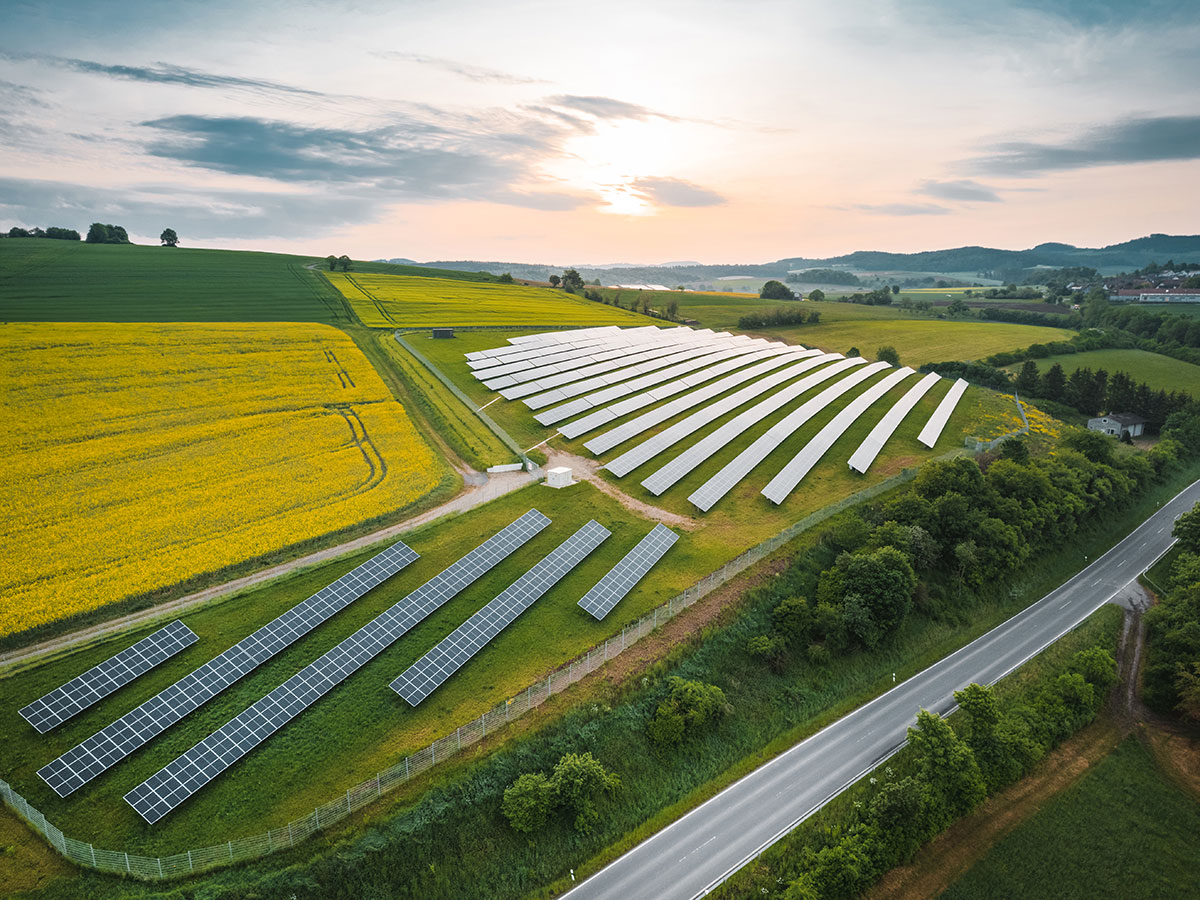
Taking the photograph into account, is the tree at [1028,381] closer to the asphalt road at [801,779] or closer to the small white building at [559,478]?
the asphalt road at [801,779]

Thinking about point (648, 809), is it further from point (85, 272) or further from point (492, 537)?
point (85, 272)

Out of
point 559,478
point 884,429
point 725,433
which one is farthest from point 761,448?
point 559,478

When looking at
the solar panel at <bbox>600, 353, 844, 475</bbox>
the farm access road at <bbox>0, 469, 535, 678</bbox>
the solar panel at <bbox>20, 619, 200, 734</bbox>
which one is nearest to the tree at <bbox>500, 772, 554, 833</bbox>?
the solar panel at <bbox>20, 619, 200, 734</bbox>

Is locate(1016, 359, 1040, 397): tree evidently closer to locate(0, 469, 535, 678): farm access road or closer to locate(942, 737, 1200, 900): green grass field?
locate(942, 737, 1200, 900): green grass field

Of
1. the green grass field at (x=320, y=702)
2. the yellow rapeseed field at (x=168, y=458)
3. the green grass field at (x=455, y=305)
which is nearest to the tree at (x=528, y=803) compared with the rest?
the green grass field at (x=320, y=702)

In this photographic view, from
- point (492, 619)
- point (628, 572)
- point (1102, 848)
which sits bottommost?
point (1102, 848)

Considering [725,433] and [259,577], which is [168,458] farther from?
[725,433]

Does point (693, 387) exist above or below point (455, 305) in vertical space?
below
